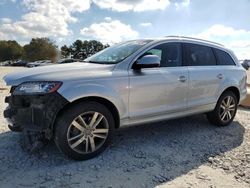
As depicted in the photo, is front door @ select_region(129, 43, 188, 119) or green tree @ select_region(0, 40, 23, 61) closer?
front door @ select_region(129, 43, 188, 119)

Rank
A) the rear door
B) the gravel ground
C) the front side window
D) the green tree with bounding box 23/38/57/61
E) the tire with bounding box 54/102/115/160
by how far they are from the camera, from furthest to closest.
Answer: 1. the green tree with bounding box 23/38/57/61
2. the rear door
3. the front side window
4. the tire with bounding box 54/102/115/160
5. the gravel ground

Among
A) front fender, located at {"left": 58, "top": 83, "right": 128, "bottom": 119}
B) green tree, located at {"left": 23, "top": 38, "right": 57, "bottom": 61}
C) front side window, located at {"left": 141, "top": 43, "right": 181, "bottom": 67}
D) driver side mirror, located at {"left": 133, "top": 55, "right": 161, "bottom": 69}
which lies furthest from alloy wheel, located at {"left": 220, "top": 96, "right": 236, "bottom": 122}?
green tree, located at {"left": 23, "top": 38, "right": 57, "bottom": 61}

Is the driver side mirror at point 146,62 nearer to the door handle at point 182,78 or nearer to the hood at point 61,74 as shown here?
the hood at point 61,74

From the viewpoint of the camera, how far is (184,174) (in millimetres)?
3867

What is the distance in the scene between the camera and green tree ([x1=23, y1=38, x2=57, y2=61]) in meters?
74.4

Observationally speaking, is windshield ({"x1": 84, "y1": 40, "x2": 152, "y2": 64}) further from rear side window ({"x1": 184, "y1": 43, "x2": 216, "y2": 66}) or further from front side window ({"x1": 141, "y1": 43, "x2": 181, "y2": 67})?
rear side window ({"x1": 184, "y1": 43, "x2": 216, "y2": 66})

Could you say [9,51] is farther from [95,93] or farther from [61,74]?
[95,93]

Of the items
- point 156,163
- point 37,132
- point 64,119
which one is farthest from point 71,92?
point 156,163

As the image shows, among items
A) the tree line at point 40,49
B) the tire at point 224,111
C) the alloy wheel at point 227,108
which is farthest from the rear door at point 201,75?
the tree line at point 40,49

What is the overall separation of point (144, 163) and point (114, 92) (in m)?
1.05

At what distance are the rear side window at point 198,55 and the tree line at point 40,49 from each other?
6146 centimetres

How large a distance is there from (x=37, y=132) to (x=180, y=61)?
2624 millimetres

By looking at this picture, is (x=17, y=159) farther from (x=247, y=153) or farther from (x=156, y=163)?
(x=247, y=153)

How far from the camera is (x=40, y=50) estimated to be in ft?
245
